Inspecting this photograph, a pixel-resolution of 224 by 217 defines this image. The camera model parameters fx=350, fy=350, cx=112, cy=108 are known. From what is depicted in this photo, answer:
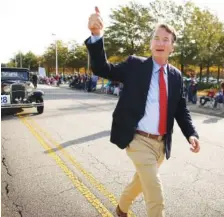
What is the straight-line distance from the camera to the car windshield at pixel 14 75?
45.9ft

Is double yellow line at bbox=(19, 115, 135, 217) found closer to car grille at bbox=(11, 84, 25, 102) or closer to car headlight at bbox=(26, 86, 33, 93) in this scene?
car grille at bbox=(11, 84, 25, 102)

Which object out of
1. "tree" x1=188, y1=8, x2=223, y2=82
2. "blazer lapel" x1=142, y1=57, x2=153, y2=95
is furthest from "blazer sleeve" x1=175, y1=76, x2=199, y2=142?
"tree" x1=188, y1=8, x2=223, y2=82

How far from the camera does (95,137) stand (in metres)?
8.48

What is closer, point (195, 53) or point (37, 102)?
point (37, 102)

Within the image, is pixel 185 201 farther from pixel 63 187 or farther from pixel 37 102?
pixel 37 102

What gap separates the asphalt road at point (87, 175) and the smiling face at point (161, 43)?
71.4 inches

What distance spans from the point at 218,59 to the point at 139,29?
8.07 metres

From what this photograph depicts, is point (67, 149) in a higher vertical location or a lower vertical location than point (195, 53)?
lower

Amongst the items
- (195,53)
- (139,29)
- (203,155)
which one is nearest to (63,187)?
(203,155)

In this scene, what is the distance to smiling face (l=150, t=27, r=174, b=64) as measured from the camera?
290 centimetres

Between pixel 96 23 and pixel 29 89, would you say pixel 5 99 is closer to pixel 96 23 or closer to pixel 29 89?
pixel 29 89

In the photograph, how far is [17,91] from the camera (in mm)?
13070

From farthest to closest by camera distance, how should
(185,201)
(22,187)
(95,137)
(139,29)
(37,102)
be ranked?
(139,29)
(37,102)
(95,137)
(22,187)
(185,201)

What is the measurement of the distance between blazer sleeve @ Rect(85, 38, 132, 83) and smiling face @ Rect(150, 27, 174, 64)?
0.25 meters
